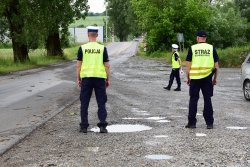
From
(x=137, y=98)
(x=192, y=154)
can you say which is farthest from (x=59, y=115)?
(x=192, y=154)

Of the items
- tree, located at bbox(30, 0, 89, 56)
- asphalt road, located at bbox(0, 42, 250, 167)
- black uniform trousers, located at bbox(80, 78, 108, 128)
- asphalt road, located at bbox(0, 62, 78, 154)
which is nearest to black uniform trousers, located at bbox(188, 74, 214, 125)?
asphalt road, located at bbox(0, 42, 250, 167)

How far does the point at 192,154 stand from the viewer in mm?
7223

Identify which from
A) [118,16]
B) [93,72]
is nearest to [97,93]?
[93,72]

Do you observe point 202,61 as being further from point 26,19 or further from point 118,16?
point 118,16

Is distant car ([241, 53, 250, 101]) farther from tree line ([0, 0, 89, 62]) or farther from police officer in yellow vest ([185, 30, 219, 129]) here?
tree line ([0, 0, 89, 62])

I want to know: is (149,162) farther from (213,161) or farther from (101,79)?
(101,79)

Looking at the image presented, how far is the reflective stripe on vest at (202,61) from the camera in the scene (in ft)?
32.2

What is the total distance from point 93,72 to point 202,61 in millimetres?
2138

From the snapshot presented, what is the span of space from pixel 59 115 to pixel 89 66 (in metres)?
2.88

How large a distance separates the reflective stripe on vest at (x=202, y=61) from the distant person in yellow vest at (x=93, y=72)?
1741mm

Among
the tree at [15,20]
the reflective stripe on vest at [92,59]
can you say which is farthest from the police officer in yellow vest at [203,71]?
the tree at [15,20]

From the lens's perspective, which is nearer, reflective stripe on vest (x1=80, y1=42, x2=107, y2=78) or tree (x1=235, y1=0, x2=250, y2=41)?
reflective stripe on vest (x1=80, y1=42, x2=107, y2=78)

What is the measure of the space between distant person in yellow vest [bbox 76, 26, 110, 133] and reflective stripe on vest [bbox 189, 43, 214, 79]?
1.74m

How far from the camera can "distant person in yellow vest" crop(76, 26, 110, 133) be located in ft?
30.5
